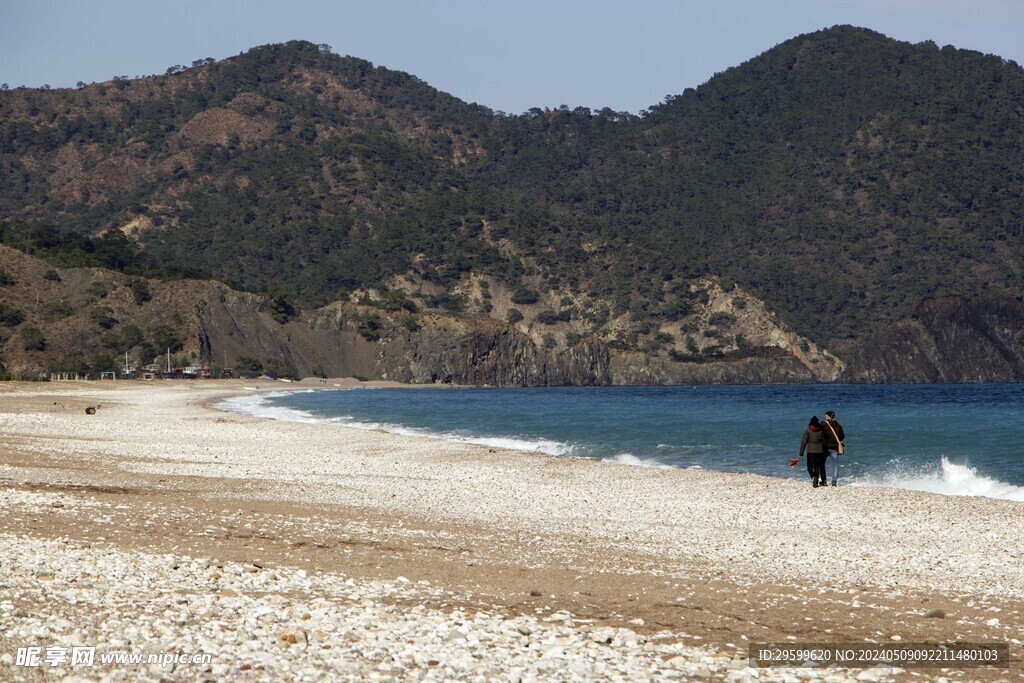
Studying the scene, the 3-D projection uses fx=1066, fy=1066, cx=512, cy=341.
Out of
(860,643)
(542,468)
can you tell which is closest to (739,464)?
(542,468)

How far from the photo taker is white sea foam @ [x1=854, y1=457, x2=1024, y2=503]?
81.8ft

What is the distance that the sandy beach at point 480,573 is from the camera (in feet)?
26.6

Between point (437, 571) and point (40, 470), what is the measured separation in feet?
40.1

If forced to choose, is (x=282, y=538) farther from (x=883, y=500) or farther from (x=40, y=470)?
(x=883, y=500)

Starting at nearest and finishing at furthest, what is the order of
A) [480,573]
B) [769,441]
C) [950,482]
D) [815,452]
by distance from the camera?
[480,573], [815,452], [950,482], [769,441]

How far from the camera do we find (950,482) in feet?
86.4

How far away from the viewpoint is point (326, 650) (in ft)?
26.2

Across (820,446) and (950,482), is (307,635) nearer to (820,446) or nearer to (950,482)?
(820,446)

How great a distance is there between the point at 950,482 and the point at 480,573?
18.3 meters

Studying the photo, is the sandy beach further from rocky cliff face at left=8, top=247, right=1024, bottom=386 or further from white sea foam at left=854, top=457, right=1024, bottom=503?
rocky cliff face at left=8, top=247, right=1024, bottom=386

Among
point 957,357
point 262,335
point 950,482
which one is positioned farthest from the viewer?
point 957,357

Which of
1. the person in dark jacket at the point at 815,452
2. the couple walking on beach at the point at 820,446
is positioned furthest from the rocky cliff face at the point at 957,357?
the person in dark jacket at the point at 815,452

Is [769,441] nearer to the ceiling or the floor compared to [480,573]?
nearer to the floor

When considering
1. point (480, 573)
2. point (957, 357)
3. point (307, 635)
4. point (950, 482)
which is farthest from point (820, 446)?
point (957, 357)
